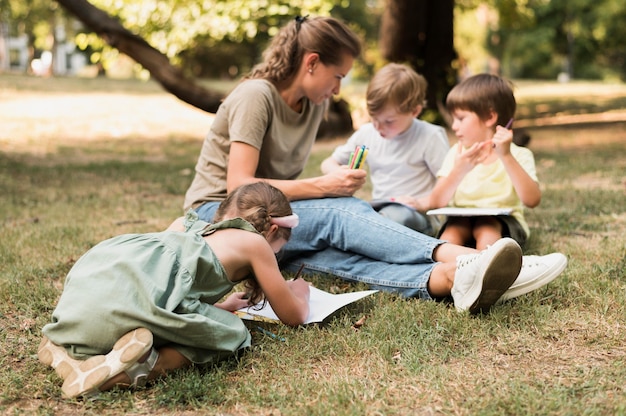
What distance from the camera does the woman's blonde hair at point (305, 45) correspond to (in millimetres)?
3344

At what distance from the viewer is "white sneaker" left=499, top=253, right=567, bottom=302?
280 centimetres

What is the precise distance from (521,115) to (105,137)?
298 inches

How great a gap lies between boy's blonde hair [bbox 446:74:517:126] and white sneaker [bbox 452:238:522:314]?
114 cm

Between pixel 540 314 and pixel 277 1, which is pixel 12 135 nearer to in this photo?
pixel 277 1

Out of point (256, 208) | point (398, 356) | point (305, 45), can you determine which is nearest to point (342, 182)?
point (305, 45)

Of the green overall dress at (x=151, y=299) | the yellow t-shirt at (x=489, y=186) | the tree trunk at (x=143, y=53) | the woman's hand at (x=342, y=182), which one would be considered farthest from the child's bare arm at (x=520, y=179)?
the tree trunk at (x=143, y=53)

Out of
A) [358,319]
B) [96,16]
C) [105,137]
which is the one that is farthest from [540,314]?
[105,137]

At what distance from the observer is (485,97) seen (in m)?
3.69

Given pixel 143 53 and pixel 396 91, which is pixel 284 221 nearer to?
pixel 396 91

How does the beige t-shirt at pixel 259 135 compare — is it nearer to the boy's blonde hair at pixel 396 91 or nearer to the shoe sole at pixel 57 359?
the boy's blonde hair at pixel 396 91

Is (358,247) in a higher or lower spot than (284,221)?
lower

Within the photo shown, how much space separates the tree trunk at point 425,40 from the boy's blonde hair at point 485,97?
6.53 m

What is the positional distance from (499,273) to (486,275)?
2.0 inches

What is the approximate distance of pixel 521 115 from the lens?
13.7 m
